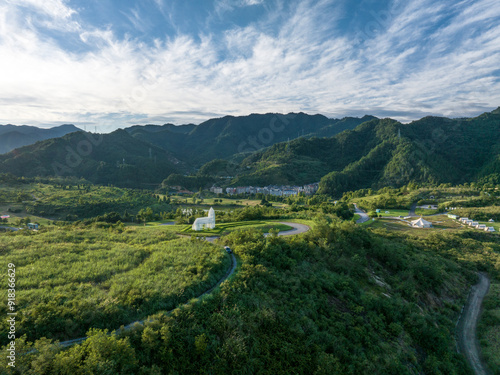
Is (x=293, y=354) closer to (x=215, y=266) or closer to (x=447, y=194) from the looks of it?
(x=215, y=266)

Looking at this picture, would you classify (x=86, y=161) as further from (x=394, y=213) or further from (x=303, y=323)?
(x=303, y=323)

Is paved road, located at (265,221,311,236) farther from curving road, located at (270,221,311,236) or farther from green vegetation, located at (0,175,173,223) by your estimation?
green vegetation, located at (0,175,173,223)

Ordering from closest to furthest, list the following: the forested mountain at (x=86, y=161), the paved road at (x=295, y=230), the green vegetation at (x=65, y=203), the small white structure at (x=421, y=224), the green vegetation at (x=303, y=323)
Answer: the green vegetation at (x=303, y=323)
the paved road at (x=295, y=230)
the small white structure at (x=421, y=224)
the green vegetation at (x=65, y=203)
the forested mountain at (x=86, y=161)

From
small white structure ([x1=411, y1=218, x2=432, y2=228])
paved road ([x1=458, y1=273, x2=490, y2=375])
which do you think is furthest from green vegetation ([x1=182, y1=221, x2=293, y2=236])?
small white structure ([x1=411, y1=218, x2=432, y2=228])

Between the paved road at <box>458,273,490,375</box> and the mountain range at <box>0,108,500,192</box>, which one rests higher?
the mountain range at <box>0,108,500,192</box>

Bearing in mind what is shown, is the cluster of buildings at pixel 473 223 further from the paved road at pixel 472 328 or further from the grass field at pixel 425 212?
the paved road at pixel 472 328

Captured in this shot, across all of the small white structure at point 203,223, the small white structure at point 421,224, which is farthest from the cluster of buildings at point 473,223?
the small white structure at point 203,223

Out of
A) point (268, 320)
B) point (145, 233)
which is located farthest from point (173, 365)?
point (145, 233)
